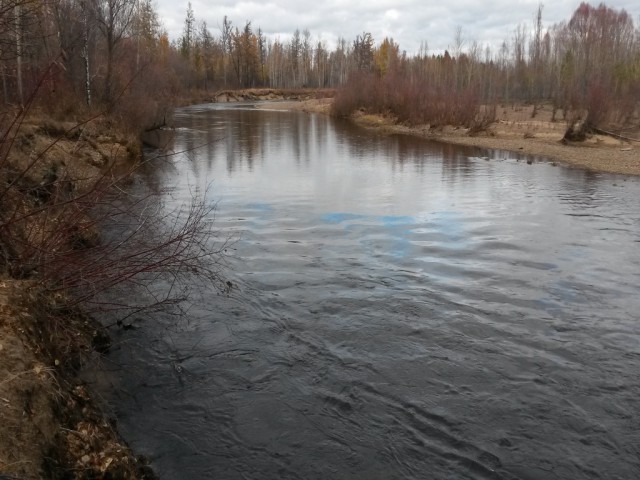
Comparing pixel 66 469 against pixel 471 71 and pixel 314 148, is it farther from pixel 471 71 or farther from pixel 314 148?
pixel 471 71

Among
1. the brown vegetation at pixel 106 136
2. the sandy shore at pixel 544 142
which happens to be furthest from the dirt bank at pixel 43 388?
the sandy shore at pixel 544 142

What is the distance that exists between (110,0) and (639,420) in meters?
31.7

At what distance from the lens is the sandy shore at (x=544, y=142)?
2459 centimetres

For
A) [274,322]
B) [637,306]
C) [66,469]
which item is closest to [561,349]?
[637,306]

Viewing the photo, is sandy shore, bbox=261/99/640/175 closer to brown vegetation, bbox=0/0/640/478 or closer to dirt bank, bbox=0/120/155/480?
brown vegetation, bbox=0/0/640/478

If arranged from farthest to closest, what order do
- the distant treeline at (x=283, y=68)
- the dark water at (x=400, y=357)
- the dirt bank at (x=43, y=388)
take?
the distant treeline at (x=283, y=68)
the dark water at (x=400, y=357)
the dirt bank at (x=43, y=388)

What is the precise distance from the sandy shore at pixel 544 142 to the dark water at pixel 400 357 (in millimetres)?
11826

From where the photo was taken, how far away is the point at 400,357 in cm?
665

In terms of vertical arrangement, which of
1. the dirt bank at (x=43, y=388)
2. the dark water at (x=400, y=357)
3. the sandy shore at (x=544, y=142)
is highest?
the sandy shore at (x=544, y=142)

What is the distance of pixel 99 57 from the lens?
32.6 m

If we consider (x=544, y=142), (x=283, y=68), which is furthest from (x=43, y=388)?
(x=283, y=68)

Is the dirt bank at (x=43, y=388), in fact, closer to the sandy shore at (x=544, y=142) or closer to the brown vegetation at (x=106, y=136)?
the brown vegetation at (x=106, y=136)

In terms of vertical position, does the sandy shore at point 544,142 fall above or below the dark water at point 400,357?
above

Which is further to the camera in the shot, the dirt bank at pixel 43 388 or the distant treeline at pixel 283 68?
the distant treeline at pixel 283 68
